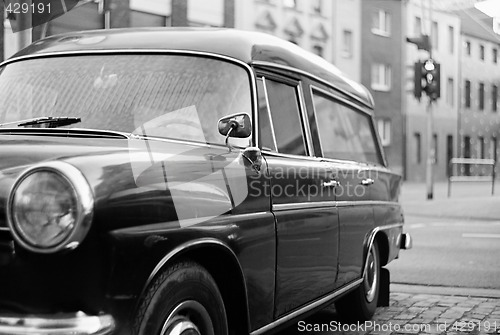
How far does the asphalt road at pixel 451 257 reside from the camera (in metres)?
A: 8.41

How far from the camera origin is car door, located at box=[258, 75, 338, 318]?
400 cm

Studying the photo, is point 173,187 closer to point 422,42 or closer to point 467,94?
point 422,42

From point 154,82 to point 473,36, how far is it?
164 ft

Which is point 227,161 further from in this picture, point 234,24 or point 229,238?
point 234,24

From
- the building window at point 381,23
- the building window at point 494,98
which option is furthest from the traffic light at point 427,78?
the building window at point 494,98

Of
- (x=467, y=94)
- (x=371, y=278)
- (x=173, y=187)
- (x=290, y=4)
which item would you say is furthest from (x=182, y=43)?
(x=467, y=94)

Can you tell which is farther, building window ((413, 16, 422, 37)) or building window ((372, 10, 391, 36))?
building window ((413, 16, 422, 37))

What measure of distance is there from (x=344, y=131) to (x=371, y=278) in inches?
49.0

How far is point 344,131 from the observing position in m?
5.75

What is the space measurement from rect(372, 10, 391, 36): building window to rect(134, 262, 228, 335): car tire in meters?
37.4

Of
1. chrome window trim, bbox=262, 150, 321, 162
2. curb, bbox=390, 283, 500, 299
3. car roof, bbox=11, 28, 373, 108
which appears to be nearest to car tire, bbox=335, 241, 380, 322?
chrome window trim, bbox=262, 150, 321, 162

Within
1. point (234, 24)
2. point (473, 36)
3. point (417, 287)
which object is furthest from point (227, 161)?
point (473, 36)

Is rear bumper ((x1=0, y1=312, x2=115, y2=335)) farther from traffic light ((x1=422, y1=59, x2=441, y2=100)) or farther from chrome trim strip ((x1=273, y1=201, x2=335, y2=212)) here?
traffic light ((x1=422, y1=59, x2=441, y2=100))

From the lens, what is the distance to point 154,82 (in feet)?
12.5
